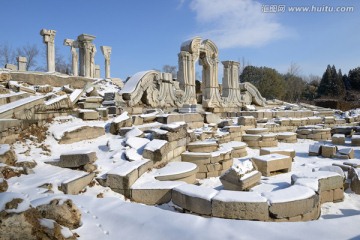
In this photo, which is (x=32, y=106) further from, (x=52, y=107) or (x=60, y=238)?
(x=60, y=238)

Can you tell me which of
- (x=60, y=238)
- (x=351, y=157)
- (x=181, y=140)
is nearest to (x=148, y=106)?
(x=181, y=140)

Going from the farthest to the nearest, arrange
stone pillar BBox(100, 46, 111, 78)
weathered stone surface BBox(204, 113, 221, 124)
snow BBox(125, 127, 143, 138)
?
stone pillar BBox(100, 46, 111, 78), weathered stone surface BBox(204, 113, 221, 124), snow BBox(125, 127, 143, 138)

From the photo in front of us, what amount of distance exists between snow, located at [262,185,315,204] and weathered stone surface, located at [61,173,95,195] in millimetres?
2840

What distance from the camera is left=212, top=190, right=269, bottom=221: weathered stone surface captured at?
11.5 feet

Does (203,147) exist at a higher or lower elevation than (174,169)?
higher

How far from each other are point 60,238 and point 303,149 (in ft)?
31.5

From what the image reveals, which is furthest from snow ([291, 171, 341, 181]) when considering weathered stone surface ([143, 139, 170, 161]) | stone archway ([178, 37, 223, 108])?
stone archway ([178, 37, 223, 108])

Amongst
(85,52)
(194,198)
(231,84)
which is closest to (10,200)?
(194,198)

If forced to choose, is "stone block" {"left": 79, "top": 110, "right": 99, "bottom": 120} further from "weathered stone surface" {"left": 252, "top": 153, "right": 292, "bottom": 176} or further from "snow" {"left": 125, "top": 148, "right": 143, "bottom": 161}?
"weathered stone surface" {"left": 252, "top": 153, "right": 292, "bottom": 176}

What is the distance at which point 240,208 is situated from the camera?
11.5ft

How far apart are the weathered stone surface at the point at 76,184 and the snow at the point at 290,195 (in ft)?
9.32

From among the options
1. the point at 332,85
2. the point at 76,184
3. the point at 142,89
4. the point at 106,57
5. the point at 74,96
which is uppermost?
the point at 106,57

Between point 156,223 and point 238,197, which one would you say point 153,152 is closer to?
point 238,197

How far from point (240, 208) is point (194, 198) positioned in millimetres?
648
